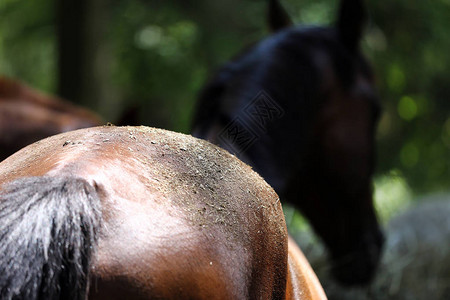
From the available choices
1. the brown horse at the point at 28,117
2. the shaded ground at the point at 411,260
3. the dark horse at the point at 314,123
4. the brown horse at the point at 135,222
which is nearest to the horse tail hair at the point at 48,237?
the brown horse at the point at 135,222

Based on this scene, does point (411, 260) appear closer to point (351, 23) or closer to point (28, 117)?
point (351, 23)

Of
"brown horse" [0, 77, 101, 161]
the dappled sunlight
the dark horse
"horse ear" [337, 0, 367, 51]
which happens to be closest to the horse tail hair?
the dark horse

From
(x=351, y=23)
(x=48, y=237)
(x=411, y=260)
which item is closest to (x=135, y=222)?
(x=48, y=237)

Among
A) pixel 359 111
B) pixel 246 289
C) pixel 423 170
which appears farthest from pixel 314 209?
pixel 423 170

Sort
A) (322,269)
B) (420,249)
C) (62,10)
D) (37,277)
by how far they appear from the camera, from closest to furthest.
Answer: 1. (37,277)
2. (322,269)
3. (420,249)
4. (62,10)

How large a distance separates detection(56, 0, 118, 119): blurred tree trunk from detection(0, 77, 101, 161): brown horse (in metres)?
1.59

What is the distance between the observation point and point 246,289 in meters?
1.12

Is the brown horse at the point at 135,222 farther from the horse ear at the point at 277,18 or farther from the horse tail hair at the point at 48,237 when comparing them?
the horse ear at the point at 277,18

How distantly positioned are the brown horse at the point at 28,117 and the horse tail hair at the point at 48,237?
285 centimetres

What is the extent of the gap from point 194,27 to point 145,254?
5.52 metres

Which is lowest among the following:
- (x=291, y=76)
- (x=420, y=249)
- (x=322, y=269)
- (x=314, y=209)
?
(x=420, y=249)

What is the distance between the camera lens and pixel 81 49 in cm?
587

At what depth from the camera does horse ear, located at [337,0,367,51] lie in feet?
9.56

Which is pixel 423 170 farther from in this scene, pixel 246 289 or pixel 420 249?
pixel 246 289
